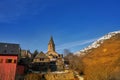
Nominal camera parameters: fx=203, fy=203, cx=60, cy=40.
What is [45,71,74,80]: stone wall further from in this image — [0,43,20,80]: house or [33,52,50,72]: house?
[0,43,20,80]: house

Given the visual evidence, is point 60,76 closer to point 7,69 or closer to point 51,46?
point 7,69

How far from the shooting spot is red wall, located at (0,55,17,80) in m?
60.5

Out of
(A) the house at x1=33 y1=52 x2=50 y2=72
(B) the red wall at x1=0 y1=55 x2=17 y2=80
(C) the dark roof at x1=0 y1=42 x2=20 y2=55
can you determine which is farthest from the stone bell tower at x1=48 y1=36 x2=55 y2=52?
(B) the red wall at x1=0 y1=55 x2=17 y2=80

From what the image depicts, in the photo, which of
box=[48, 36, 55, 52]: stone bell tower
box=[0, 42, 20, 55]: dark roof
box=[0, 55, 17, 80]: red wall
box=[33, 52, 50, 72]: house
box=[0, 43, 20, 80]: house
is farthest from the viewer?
box=[48, 36, 55, 52]: stone bell tower

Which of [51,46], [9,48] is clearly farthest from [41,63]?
[51,46]

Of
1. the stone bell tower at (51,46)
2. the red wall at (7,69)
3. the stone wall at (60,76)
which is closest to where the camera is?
the red wall at (7,69)

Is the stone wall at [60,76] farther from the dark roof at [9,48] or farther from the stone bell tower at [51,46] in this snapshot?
the stone bell tower at [51,46]

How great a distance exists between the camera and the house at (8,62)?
6062 centimetres

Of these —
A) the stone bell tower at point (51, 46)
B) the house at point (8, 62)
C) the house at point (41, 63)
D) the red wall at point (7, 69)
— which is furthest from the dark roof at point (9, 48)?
the stone bell tower at point (51, 46)

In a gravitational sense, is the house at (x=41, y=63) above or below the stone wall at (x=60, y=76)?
above

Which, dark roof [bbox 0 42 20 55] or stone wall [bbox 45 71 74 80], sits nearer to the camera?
dark roof [bbox 0 42 20 55]

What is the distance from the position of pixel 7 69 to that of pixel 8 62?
220cm

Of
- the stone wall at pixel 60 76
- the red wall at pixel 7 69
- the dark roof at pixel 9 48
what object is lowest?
the stone wall at pixel 60 76

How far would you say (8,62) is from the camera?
204 feet
